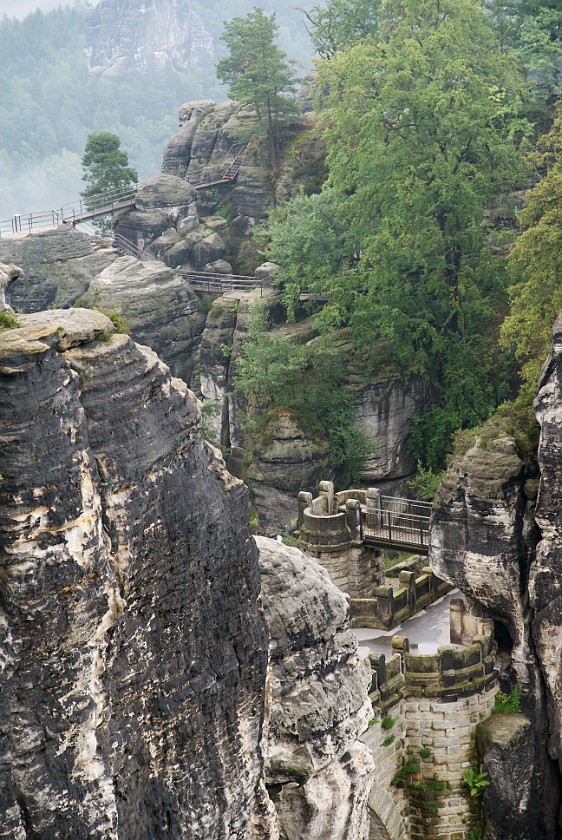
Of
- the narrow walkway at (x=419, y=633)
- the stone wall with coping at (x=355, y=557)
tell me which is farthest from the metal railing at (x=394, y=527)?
the narrow walkway at (x=419, y=633)

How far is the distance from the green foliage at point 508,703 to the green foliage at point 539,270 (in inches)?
330

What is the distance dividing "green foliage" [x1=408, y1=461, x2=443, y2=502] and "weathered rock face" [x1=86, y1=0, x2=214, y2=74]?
118632 mm

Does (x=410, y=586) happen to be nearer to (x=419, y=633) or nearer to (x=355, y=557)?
(x=419, y=633)

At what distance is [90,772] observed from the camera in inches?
353

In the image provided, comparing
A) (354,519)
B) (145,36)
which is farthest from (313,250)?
(145,36)

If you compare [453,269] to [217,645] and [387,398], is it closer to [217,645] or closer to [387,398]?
[387,398]

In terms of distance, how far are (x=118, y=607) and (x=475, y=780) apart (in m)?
16.0

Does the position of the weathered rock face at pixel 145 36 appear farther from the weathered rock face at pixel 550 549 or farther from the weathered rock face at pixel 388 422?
the weathered rock face at pixel 550 549

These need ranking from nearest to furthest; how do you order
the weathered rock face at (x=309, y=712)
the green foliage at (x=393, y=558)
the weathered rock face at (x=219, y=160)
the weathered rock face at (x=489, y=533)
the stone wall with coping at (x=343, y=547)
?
1. the weathered rock face at (x=309, y=712)
2. the weathered rock face at (x=489, y=533)
3. the stone wall with coping at (x=343, y=547)
4. the green foliage at (x=393, y=558)
5. the weathered rock face at (x=219, y=160)

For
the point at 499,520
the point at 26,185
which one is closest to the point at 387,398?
the point at 499,520

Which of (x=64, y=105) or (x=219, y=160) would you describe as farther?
(x=64, y=105)

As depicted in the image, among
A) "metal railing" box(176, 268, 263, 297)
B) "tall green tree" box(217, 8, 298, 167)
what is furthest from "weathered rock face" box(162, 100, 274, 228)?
"metal railing" box(176, 268, 263, 297)

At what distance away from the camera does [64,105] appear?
138m

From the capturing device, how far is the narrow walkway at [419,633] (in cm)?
2477
